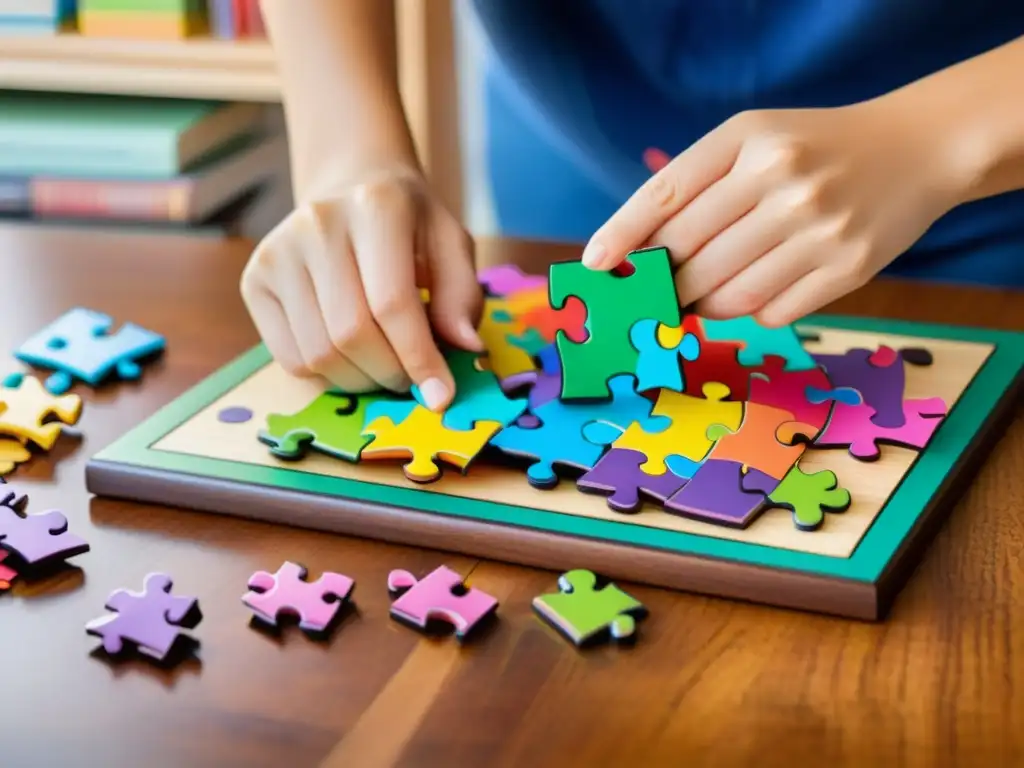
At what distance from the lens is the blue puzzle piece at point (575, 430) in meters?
0.80

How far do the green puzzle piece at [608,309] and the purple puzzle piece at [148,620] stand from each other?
0.31 metres

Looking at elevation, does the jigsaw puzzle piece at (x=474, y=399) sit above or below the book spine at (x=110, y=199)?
above

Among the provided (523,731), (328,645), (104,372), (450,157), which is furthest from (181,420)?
(450,157)

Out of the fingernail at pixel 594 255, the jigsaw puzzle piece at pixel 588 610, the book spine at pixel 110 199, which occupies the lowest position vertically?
the book spine at pixel 110 199

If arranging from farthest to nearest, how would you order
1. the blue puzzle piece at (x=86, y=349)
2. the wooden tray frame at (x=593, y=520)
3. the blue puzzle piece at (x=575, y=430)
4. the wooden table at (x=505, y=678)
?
the blue puzzle piece at (x=86, y=349) → the blue puzzle piece at (x=575, y=430) → the wooden tray frame at (x=593, y=520) → the wooden table at (x=505, y=678)

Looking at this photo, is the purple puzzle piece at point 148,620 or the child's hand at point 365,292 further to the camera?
the child's hand at point 365,292

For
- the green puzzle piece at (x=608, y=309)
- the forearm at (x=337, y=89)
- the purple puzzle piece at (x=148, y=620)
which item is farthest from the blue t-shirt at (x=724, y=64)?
the purple puzzle piece at (x=148, y=620)

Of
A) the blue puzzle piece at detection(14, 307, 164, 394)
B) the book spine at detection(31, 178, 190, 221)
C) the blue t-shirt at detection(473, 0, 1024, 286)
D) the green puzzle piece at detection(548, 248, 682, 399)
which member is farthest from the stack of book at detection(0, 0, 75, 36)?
the green puzzle piece at detection(548, 248, 682, 399)

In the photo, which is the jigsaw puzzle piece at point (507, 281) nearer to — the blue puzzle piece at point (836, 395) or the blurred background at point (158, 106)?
the blue puzzle piece at point (836, 395)

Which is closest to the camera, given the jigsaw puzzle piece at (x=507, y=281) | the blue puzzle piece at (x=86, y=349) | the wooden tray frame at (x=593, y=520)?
the wooden tray frame at (x=593, y=520)

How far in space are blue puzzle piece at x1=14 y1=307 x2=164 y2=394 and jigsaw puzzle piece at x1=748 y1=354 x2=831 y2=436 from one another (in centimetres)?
49

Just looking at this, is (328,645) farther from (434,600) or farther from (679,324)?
(679,324)

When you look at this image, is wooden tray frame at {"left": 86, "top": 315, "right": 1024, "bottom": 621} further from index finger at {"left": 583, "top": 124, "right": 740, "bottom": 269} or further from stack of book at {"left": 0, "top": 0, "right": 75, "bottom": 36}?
stack of book at {"left": 0, "top": 0, "right": 75, "bottom": 36}

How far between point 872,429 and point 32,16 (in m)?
1.61
